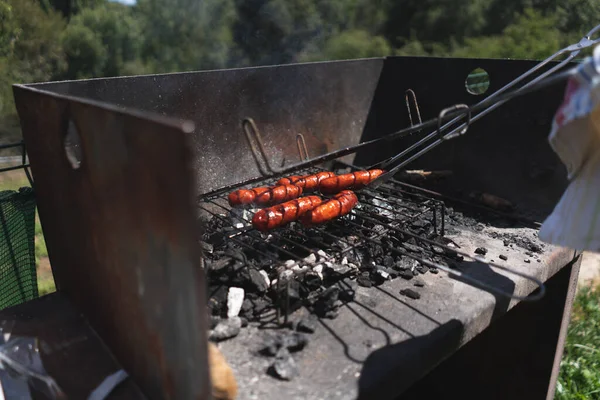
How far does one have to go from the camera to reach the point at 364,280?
2.20 meters

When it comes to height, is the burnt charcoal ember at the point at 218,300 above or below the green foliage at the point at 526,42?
below

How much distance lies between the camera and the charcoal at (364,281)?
85.6 inches

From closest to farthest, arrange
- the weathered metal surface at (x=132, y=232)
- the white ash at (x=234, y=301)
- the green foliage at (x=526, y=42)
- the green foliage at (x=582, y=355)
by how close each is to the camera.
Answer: the weathered metal surface at (x=132, y=232)
the white ash at (x=234, y=301)
the green foliage at (x=582, y=355)
the green foliage at (x=526, y=42)

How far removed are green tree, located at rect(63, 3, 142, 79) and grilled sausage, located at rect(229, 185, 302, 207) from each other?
759 inches

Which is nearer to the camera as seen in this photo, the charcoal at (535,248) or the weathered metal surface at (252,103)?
the charcoal at (535,248)

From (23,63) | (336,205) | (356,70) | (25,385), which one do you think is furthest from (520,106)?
(23,63)

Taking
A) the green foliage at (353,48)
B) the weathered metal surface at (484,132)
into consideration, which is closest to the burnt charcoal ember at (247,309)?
the weathered metal surface at (484,132)

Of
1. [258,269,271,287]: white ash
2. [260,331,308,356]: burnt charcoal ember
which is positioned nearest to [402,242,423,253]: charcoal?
[258,269,271,287]: white ash

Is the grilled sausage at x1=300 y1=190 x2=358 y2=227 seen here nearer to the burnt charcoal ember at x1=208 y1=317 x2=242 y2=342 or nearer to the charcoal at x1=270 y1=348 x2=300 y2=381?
the burnt charcoal ember at x1=208 y1=317 x2=242 y2=342

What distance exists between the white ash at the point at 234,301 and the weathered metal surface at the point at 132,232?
0.44m

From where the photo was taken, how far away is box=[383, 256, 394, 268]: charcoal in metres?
2.33

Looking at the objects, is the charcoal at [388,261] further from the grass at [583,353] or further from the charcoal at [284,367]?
the grass at [583,353]

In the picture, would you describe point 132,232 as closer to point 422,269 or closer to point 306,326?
point 306,326

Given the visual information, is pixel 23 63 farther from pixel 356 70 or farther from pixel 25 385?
pixel 25 385
